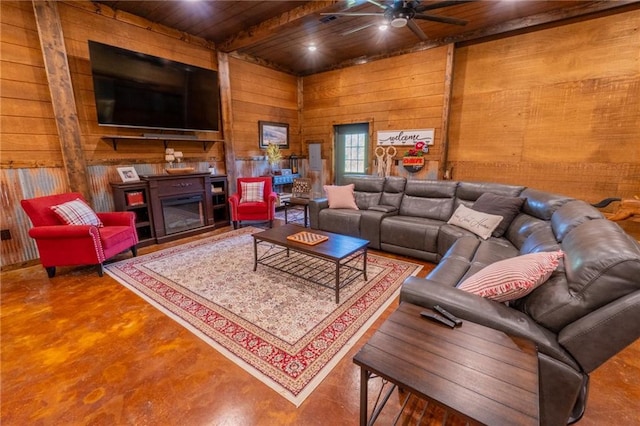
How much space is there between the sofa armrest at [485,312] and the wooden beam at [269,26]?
3471mm

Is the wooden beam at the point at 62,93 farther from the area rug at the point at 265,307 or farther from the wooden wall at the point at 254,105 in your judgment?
the wooden wall at the point at 254,105

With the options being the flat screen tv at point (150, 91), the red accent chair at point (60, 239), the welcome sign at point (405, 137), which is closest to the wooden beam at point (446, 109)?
the welcome sign at point (405, 137)

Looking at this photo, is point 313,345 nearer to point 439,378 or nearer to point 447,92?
point 439,378

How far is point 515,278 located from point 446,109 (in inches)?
166

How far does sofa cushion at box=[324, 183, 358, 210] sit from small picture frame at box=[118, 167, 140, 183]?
278 cm

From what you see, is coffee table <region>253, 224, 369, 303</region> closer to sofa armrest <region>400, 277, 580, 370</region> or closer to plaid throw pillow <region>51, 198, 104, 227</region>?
sofa armrest <region>400, 277, 580, 370</region>

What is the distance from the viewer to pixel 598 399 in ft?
4.86

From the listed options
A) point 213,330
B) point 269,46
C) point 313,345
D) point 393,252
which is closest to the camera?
point 313,345

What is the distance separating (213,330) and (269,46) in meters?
4.88

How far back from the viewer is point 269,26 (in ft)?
13.1

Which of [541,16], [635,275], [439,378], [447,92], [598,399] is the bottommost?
[598,399]

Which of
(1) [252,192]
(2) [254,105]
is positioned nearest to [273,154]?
(2) [254,105]

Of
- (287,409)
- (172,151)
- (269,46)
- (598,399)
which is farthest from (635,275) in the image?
(269,46)

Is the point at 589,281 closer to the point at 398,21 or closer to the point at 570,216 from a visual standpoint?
the point at 570,216
